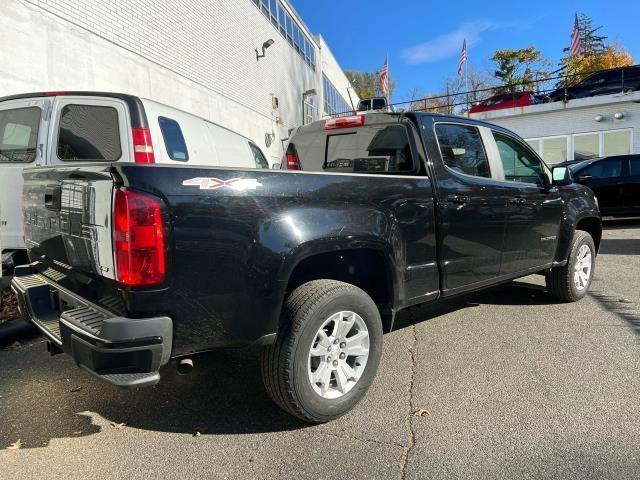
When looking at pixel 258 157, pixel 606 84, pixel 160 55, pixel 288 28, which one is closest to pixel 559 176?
pixel 258 157

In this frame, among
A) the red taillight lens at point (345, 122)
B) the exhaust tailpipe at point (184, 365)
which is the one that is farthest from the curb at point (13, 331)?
the red taillight lens at point (345, 122)

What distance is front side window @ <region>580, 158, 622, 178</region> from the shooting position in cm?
1162

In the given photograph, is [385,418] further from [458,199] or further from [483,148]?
[483,148]

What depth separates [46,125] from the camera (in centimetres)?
487

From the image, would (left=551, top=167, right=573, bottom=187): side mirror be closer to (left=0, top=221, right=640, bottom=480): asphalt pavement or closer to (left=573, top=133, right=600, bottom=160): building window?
(left=0, top=221, right=640, bottom=480): asphalt pavement

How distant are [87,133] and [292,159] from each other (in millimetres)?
2053

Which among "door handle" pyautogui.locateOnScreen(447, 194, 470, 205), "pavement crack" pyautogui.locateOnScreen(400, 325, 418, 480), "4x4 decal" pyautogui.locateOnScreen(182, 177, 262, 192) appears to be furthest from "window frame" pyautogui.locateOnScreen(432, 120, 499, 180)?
"4x4 decal" pyautogui.locateOnScreen(182, 177, 262, 192)

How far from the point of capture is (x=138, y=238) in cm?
223

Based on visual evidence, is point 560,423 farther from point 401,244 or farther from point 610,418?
point 401,244

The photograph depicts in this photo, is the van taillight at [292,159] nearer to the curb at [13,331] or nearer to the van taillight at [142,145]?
the van taillight at [142,145]

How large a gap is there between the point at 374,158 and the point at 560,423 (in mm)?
2281

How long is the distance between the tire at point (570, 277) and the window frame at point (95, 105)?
457cm

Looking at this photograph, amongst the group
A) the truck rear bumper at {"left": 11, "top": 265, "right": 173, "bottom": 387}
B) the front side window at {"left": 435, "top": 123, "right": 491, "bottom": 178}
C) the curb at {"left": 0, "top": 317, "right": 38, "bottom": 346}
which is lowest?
the curb at {"left": 0, "top": 317, "right": 38, "bottom": 346}

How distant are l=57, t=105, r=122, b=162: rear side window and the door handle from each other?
321 cm
